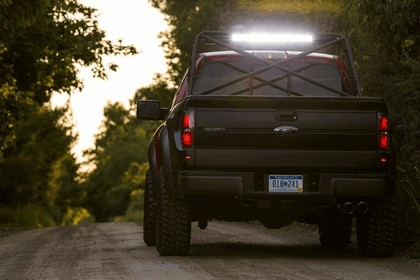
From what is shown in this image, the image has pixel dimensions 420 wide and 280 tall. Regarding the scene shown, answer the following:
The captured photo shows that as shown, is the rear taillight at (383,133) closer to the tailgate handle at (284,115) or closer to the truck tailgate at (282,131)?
the truck tailgate at (282,131)

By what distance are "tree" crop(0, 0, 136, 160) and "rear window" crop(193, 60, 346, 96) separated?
1462 cm

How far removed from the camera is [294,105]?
1084cm

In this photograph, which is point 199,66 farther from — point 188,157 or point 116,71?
point 116,71

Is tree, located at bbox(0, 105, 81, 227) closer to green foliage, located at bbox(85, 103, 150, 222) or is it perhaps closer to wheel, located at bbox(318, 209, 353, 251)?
wheel, located at bbox(318, 209, 353, 251)

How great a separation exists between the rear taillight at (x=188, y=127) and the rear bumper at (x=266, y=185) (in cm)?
31

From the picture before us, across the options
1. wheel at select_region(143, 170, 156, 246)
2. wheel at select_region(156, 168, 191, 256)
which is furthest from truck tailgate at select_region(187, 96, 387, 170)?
wheel at select_region(143, 170, 156, 246)

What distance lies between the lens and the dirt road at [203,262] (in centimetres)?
975

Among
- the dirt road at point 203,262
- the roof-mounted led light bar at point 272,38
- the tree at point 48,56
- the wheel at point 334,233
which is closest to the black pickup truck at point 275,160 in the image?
the dirt road at point 203,262

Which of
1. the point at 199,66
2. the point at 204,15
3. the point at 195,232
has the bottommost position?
the point at 195,232

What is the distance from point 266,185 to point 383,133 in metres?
1.27

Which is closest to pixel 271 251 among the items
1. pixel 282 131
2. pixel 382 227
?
pixel 382 227

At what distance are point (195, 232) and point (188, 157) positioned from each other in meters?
6.41

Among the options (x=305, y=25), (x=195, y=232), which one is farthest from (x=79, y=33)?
(x=195, y=232)

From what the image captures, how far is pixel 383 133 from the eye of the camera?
1098 cm
